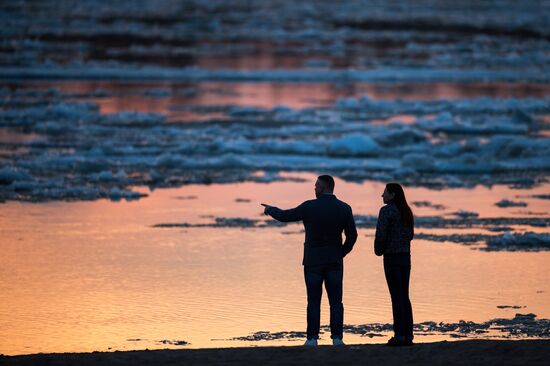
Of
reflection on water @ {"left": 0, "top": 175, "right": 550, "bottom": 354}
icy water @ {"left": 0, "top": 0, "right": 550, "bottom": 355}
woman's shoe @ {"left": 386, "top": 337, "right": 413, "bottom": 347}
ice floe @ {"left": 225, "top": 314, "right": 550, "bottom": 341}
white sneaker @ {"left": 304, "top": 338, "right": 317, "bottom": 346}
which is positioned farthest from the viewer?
icy water @ {"left": 0, "top": 0, "right": 550, "bottom": 355}

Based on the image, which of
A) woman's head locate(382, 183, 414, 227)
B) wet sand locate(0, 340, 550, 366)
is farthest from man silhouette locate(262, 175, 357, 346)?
wet sand locate(0, 340, 550, 366)

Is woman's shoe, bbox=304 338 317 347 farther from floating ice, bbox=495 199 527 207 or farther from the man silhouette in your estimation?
floating ice, bbox=495 199 527 207

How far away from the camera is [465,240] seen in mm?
15406

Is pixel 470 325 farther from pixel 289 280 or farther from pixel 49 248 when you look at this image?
pixel 49 248

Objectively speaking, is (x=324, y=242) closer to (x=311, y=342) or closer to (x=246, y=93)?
(x=311, y=342)

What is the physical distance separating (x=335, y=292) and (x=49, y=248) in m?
5.55

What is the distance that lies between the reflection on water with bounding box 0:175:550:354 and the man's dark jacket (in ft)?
2.93

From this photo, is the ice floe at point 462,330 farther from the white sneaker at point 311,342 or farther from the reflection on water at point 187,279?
the white sneaker at point 311,342

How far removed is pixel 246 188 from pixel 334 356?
1059 centimetres

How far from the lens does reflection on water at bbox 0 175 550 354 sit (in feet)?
36.6

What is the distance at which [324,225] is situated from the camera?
32.8 ft

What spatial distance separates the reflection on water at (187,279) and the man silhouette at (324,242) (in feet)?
1.90

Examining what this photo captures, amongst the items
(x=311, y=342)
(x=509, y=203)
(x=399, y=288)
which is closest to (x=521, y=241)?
(x=509, y=203)

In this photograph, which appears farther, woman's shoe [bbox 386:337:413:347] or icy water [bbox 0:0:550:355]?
icy water [bbox 0:0:550:355]
